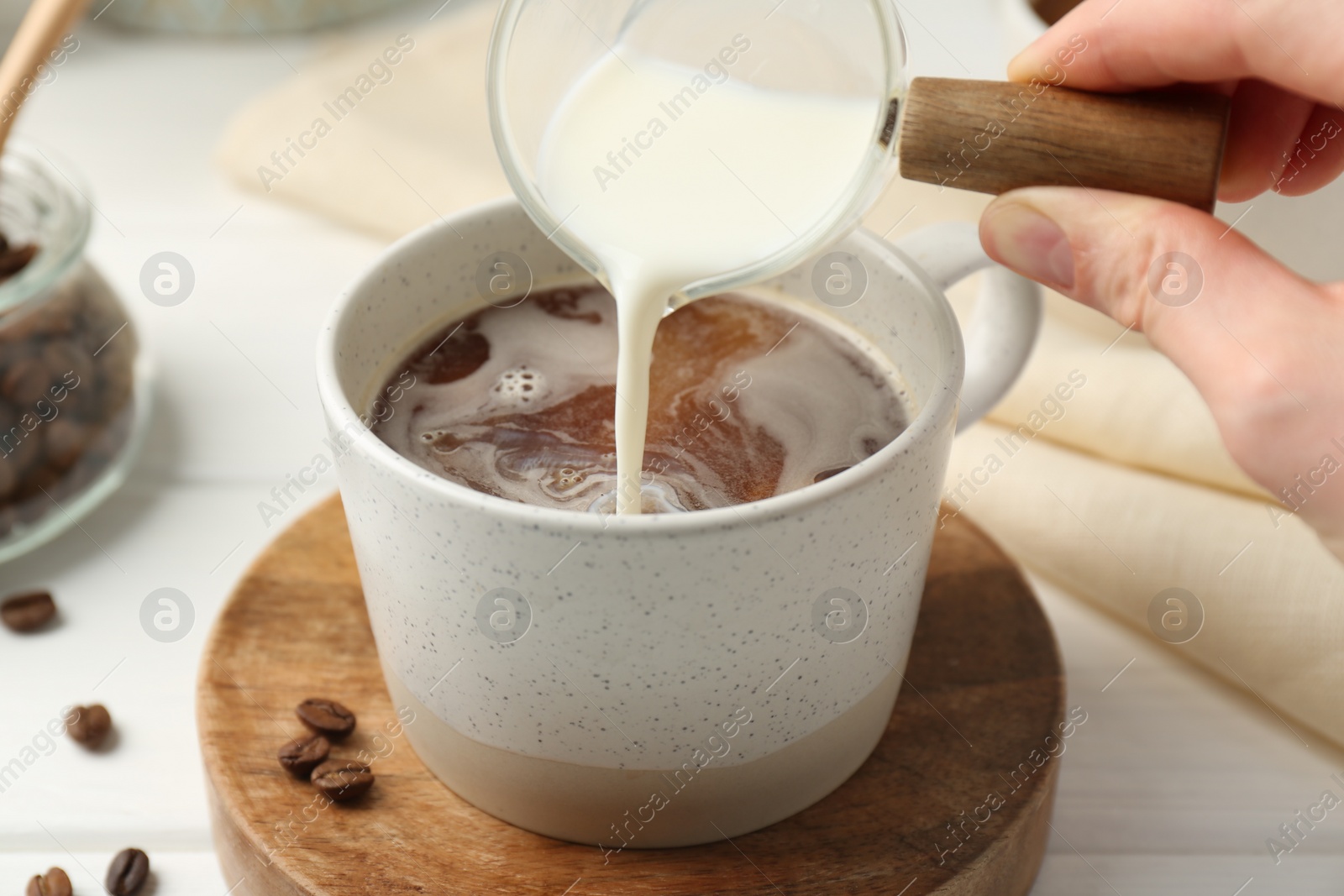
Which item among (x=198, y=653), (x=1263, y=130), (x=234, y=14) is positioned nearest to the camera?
(x=1263, y=130)

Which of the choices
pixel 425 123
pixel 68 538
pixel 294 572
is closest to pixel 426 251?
pixel 294 572

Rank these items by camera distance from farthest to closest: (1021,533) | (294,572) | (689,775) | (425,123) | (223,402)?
(425,123), (223,402), (1021,533), (294,572), (689,775)

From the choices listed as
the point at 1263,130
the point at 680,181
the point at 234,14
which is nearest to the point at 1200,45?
the point at 1263,130

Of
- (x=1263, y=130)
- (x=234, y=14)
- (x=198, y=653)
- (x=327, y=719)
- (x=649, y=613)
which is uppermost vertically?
(x=1263, y=130)

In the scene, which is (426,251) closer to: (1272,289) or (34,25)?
(34,25)

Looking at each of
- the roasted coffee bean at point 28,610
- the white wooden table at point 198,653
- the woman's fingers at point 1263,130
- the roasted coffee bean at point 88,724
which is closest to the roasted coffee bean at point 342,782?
the white wooden table at point 198,653

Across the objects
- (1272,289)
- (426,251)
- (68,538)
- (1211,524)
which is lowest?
(68,538)

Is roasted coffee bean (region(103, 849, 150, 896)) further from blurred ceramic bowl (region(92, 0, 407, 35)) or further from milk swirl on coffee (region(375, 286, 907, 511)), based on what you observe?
blurred ceramic bowl (region(92, 0, 407, 35))

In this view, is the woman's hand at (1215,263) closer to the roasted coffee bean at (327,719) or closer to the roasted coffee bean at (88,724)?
the roasted coffee bean at (327,719)

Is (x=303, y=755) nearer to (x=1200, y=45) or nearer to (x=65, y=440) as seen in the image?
(x=65, y=440)
